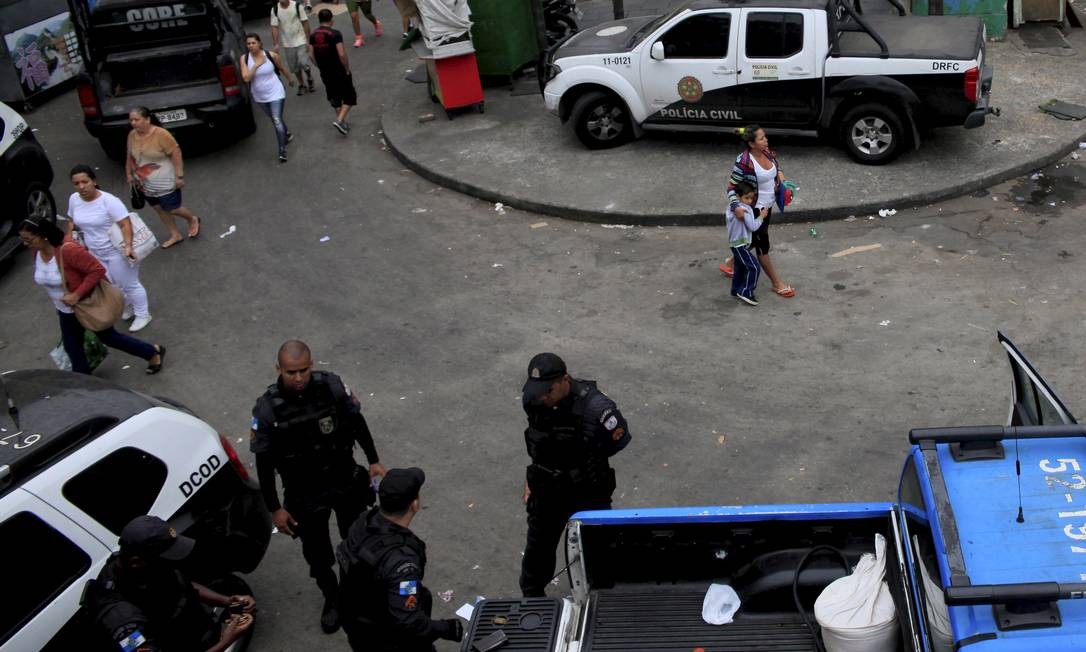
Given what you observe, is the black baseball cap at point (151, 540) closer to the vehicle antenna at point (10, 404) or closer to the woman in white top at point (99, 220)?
the vehicle antenna at point (10, 404)

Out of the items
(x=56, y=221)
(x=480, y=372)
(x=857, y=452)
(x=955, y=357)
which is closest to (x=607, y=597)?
(x=857, y=452)

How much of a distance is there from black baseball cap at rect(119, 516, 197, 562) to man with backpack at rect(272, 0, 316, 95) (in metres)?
11.5

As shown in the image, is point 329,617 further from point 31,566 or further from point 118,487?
point 31,566

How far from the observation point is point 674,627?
15.9ft

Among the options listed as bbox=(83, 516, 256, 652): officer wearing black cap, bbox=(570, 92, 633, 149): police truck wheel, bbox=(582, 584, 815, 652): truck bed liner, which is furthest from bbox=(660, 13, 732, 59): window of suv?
bbox=(83, 516, 256, 652): officer wearing black cap

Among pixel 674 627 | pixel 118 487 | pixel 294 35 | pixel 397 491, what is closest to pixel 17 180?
pixel 294 35

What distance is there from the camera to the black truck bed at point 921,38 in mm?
10406

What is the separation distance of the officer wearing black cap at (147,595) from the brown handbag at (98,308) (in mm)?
3981

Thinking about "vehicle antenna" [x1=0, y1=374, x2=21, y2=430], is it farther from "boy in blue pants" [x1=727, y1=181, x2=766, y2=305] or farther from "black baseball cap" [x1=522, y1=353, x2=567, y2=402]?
"boy in blue pants" [x1=727, y1=181, x2=766, y2=305]

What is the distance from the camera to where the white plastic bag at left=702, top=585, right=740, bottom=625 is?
15.9ft

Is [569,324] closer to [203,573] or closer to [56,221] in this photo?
[203,573]

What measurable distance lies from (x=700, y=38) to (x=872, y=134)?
2.03m

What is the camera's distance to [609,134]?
39.4 feet

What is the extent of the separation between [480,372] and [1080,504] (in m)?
5.12
